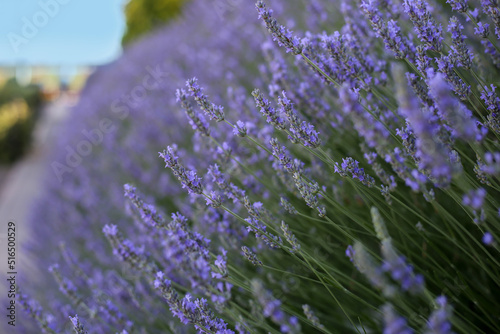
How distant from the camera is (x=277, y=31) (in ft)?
4.17

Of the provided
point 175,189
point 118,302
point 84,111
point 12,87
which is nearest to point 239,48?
point 175,189

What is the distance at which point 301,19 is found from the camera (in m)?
4.12

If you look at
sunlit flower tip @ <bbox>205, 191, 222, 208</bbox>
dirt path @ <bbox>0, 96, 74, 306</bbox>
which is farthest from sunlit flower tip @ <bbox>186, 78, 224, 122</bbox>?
dirt path @ <bbox>0, 96, 74, 306</bbox>

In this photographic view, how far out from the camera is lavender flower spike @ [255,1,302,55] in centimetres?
126

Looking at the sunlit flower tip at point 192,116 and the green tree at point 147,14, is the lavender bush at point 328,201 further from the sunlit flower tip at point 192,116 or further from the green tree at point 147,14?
the green tree at point 147,14

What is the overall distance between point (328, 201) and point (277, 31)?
703 millimetres

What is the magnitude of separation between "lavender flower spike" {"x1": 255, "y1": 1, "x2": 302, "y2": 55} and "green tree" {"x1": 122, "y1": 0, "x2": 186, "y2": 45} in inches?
423

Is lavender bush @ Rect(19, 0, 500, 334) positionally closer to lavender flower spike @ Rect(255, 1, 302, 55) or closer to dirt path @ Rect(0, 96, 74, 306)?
lavender flower spike @ Rect(255, 1, 302, 55)

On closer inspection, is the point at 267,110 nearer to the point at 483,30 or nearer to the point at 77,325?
the point at 483,30

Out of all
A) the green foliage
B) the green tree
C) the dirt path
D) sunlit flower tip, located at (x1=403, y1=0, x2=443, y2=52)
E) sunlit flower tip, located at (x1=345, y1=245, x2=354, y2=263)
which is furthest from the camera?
the green tree

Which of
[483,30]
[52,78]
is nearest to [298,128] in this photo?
[483,30]

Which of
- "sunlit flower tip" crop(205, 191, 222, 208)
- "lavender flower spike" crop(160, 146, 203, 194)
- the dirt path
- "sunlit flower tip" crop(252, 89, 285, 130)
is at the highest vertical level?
the dirt path

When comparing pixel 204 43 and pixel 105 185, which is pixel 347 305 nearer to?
pixel 105 185

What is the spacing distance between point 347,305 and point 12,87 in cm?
1246
